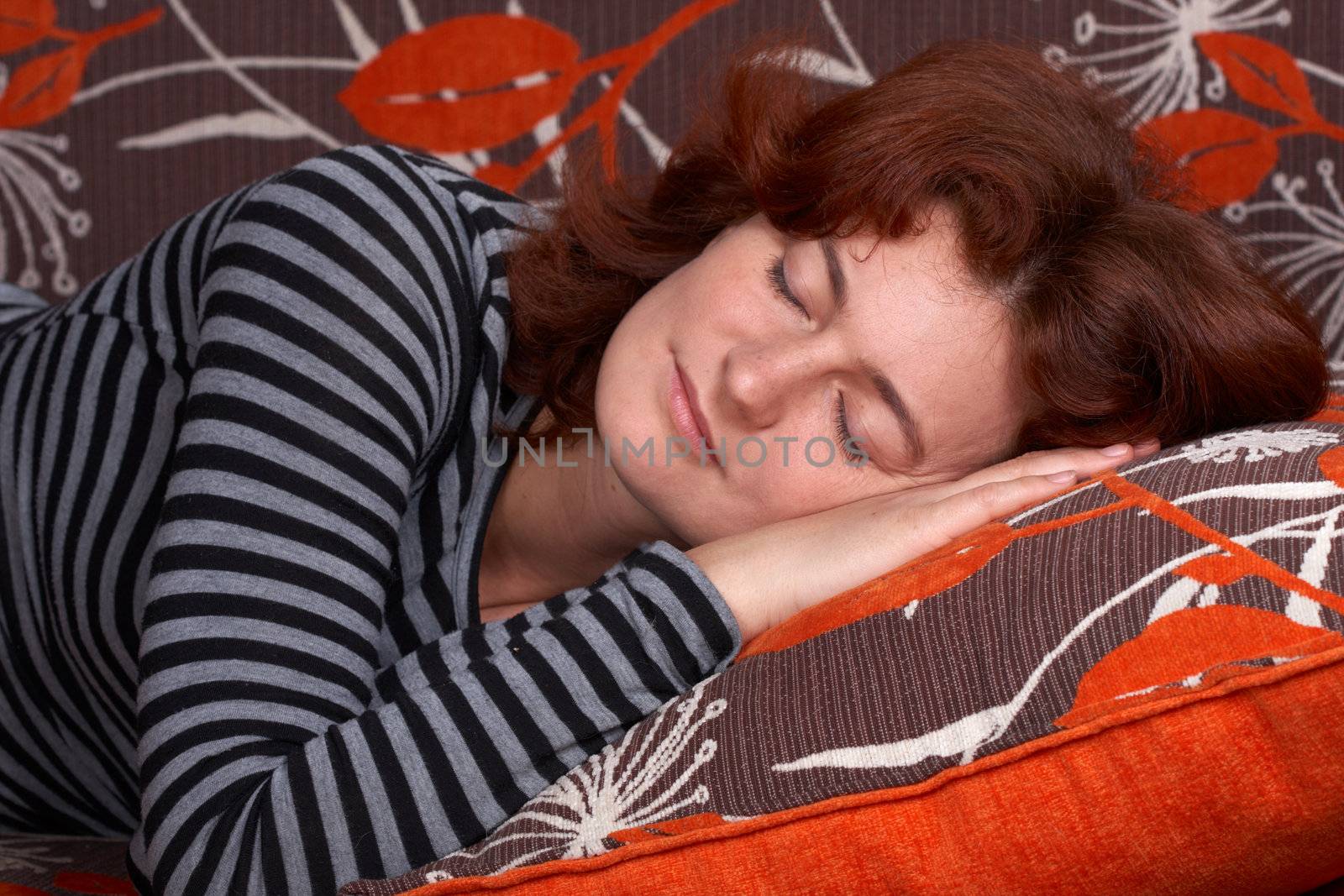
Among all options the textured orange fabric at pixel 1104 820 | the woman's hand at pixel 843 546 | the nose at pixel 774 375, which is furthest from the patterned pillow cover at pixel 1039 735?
the nose at pixel 774 375

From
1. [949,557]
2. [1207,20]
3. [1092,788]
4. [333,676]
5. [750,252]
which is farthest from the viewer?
[1207,20]

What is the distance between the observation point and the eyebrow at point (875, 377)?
2.87ft

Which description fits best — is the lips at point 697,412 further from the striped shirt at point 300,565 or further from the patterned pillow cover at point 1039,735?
the patterned pillow cover at point 1039,735

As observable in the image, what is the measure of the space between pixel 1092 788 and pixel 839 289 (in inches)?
17.0

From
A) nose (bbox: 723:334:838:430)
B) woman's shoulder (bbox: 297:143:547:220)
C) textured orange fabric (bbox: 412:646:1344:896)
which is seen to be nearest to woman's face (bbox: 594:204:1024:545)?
nose (bbox: 723:334:838:430)

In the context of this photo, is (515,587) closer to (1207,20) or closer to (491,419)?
(491,419)

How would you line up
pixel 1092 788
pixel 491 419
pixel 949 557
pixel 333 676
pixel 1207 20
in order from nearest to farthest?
1. pixel 1092 788
2. pixel 949 557
3. pixel 333 676
4. pixel 491 419
5. pixel 1207 20

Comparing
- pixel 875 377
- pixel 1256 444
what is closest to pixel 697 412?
pixel 875 377

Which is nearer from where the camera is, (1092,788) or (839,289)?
(1092,788)

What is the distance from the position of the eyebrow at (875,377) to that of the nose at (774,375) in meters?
0.03

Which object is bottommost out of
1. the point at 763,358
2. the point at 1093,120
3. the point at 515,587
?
the point at 515,587

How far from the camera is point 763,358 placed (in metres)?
0.87

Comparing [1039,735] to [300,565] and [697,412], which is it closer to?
[697,412]

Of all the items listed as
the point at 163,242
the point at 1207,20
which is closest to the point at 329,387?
the point at 163,242
